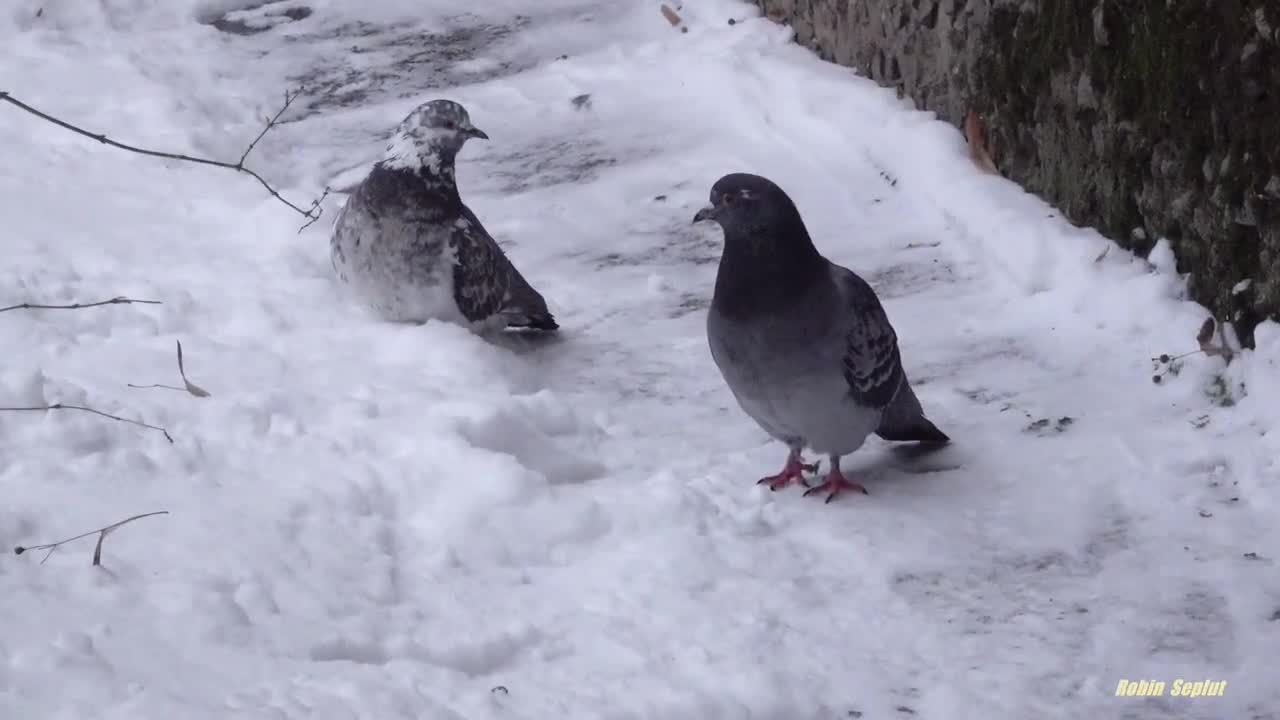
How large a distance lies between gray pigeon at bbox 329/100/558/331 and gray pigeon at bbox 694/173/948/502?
4.57 ft

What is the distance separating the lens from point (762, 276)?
3.86 meters

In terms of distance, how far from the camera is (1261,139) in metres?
4.13

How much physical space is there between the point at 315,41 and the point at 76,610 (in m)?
6.28

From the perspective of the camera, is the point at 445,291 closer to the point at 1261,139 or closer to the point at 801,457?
the point at 801,457

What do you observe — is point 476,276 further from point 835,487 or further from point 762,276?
point 835,487

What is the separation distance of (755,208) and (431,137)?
194 centimetres

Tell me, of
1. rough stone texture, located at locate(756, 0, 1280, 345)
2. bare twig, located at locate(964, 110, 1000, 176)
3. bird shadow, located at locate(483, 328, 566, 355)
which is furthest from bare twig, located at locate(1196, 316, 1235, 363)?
bird shadow, located at locate(483, 328, 566, 355)

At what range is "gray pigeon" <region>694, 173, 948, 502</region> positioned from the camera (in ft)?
12.5

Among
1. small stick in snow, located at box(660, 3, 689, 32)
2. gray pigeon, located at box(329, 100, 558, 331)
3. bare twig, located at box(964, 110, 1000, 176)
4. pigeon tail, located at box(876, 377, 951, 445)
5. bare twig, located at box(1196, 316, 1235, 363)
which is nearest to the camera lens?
pigeon tail, located at box(876, 377, 951, 445)

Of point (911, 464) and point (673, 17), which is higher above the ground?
point (673, 17)

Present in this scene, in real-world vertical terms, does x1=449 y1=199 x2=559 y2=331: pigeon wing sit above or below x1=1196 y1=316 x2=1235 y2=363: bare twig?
below

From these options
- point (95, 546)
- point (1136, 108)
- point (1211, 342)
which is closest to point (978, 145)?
point (1136, 108)

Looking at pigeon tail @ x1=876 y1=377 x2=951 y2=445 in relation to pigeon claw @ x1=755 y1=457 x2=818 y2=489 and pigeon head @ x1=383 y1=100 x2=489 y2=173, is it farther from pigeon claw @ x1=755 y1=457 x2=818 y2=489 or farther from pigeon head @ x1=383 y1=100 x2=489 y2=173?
pigeon head @ x1=383 y1=100 x2=489 y2=173

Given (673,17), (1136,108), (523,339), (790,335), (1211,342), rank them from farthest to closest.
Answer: (673,17)
(523,339)
(1136,108)
(1211,342)
(790,335)
